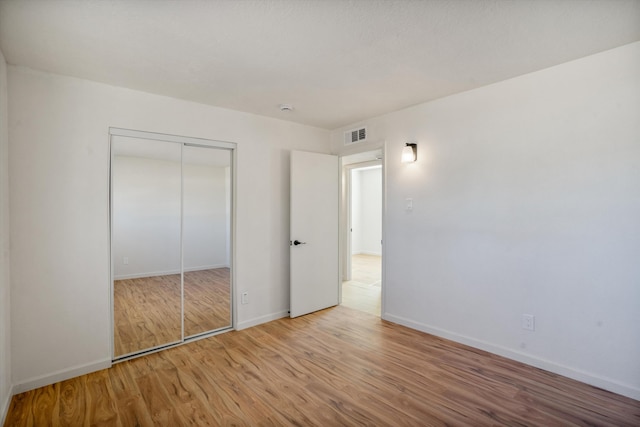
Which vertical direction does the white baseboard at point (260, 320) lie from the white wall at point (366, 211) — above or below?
below

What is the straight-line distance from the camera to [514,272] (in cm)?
270

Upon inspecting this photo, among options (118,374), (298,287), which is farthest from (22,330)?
(298,287)

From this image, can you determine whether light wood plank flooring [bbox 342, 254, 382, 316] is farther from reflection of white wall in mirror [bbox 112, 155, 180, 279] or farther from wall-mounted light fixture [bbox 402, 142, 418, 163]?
reflection of white wall in mirror [bbox 112, 155, 180, 279]

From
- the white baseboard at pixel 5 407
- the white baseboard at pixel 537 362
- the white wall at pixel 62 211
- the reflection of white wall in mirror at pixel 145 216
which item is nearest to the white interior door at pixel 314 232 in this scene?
the white baseboard at pixel 537 362

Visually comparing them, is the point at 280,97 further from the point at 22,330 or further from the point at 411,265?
the point at 22,330

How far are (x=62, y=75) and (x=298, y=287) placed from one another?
10.4ft

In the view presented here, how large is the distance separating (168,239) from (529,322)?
3.53 metres

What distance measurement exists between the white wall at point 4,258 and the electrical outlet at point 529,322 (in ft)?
13.1

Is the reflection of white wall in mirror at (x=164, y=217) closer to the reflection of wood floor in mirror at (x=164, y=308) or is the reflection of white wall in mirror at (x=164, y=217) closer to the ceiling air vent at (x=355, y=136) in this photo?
the reflection of wood floor in mirror at (x=164, y=308)

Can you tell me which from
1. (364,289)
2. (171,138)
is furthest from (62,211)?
(364,289)

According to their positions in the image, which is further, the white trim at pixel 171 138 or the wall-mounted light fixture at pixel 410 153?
the wall-mounted light fixture at pixel 410 153

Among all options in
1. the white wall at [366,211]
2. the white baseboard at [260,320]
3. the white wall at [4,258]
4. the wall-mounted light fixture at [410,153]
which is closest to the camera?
the white wall at [4,258]

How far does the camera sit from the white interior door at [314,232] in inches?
152

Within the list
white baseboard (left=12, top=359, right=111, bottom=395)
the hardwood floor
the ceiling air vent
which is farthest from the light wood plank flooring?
white baseboard (left=12, top=359, right=111, bottom=395)
